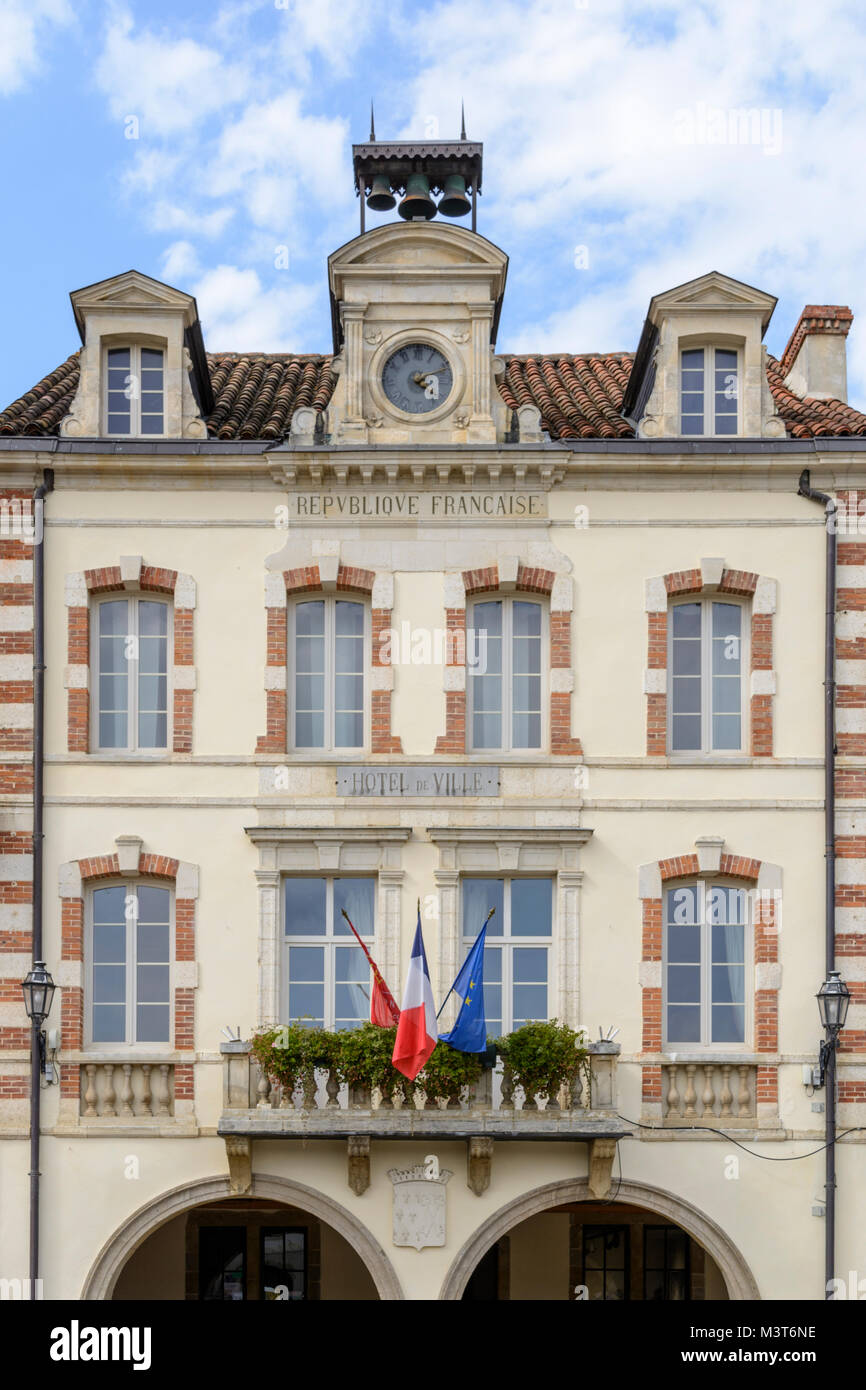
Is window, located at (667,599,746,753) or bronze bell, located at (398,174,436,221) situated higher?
bronze bell, located at (398,174,436,221)

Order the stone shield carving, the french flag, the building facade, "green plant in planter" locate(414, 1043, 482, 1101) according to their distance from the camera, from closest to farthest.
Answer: the french flag, "green plant in planter" locate(414, 1043, 482, 1101), the stone shield carving, the building facade

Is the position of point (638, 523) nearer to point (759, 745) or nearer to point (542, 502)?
point (542, 502)

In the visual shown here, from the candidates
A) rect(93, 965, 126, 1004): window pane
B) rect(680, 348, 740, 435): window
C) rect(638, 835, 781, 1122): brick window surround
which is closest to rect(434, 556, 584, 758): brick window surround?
Answer: rect(638, 835, 781, 1122): brick window surround

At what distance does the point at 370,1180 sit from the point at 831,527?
8.98 meters

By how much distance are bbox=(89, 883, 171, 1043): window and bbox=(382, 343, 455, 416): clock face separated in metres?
6.32

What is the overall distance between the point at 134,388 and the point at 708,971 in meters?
9.48

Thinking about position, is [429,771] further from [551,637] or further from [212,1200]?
[212,1200]

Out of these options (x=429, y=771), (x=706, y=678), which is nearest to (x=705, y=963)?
(x=706, y=678)

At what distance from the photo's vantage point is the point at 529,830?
22.2m

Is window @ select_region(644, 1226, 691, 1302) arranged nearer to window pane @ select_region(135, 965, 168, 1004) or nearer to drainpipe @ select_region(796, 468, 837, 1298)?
drainpipe @ select_region(796, 468, 837, 1298)

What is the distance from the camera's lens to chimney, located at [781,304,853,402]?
25469 millimetres

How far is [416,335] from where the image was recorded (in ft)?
76.1

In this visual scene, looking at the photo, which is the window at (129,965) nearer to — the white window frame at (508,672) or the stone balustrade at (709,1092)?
the white window frame at (508,672)
